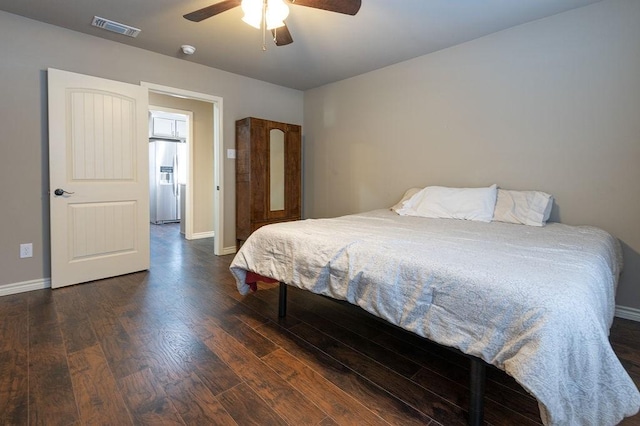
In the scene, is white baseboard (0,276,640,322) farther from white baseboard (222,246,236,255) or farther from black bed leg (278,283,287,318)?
black bed leg (278,283,287,318)

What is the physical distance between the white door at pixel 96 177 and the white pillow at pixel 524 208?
3457mm

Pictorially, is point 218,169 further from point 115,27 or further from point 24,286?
point 24,286

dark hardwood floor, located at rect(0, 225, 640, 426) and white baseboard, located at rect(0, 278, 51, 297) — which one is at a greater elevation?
white baseboard, located at rect(0, 278, 51, 297)

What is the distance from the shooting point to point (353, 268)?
1599 mm

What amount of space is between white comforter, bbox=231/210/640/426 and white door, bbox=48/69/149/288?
5.96ft

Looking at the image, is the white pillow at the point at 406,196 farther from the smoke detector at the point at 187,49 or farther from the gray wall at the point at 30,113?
the gray wall at the point at 30,113

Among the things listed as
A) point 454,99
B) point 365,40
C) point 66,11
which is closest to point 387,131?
point 454,99

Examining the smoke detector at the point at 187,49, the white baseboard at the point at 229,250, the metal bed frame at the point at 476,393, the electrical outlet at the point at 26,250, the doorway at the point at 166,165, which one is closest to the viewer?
→ the metal bed frame at the point at 476,393

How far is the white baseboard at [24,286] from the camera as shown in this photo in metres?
2.71

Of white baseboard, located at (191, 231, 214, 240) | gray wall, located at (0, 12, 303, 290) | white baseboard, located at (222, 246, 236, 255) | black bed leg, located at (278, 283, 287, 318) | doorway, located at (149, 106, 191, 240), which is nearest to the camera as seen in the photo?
black bed leg, located at (278, 283, 287, 318)

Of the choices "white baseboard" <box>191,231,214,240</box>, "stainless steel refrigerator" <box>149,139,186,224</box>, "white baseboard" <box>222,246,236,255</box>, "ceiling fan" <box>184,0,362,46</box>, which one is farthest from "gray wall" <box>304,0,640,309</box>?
"stainless steel refrigerator" <box>149,139,186,224</box>

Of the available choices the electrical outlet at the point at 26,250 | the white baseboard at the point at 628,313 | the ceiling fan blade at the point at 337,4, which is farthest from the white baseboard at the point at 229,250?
the white baseboard at the point at 628,313

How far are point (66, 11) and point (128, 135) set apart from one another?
107 centimetres

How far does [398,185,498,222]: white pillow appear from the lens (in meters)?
2.72
